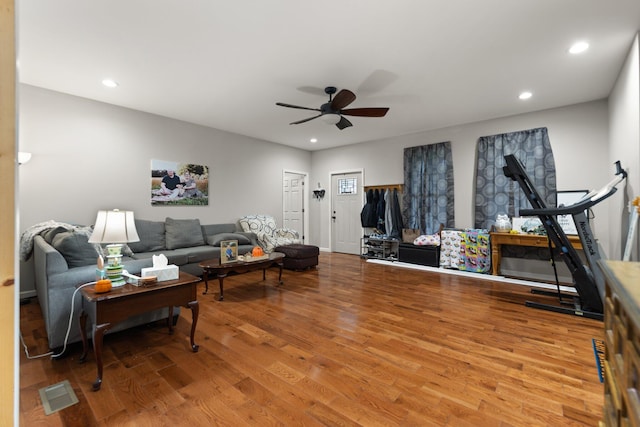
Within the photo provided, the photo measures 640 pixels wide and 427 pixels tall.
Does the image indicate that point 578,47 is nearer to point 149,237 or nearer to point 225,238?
point 225,238

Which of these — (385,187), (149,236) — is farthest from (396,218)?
(149,236)

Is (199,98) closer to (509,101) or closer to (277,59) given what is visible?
(277,59)

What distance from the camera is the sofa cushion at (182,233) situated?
460 cm

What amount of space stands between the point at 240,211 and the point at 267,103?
8.52 ft

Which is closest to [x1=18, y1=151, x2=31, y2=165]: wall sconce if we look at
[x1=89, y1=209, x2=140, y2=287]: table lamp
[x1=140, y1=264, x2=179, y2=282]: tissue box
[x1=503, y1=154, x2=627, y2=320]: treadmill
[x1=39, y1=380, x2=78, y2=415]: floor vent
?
[x1=89, y1=209, x2=140, y2=287]: table lamp

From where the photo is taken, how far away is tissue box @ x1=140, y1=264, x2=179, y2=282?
7.26ft

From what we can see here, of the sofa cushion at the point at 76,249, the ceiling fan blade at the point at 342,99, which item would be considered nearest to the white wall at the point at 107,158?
the sofa cushion at the point at 76,249

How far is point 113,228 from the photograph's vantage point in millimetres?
2104

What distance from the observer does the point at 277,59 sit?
10.0 feet

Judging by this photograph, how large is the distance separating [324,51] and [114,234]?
2.48 meters

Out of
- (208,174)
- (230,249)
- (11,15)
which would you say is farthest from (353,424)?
(208,174)

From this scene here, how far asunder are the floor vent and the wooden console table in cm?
519

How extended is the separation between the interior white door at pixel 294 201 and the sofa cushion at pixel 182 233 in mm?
2726

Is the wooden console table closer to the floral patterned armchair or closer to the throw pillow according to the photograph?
the floral patterned armchair
